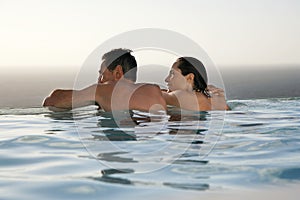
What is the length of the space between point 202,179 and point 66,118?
4.52 m

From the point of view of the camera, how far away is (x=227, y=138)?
223 inches

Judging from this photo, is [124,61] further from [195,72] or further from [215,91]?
[215,91]

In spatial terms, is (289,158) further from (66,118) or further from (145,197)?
(66,118)

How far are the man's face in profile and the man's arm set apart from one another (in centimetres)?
65

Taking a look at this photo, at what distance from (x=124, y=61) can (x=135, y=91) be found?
972 millimetres

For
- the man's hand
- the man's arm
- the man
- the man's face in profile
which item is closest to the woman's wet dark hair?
the man's hand

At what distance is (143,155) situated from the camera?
4.57 metres

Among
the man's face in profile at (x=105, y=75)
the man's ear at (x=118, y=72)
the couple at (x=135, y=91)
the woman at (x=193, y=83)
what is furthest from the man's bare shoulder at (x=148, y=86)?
the woman at (x=193, y=83)

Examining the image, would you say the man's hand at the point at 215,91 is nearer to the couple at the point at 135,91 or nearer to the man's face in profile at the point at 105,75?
the couple at the point at 135,91

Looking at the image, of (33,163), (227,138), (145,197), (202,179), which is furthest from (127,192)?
(227,138)

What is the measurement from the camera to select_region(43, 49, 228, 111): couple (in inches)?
299

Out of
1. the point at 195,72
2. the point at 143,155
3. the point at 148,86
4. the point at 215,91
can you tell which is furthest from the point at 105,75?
the point at 143,155

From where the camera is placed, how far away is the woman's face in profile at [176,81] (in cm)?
922

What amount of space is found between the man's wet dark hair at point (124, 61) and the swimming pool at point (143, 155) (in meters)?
0.84
